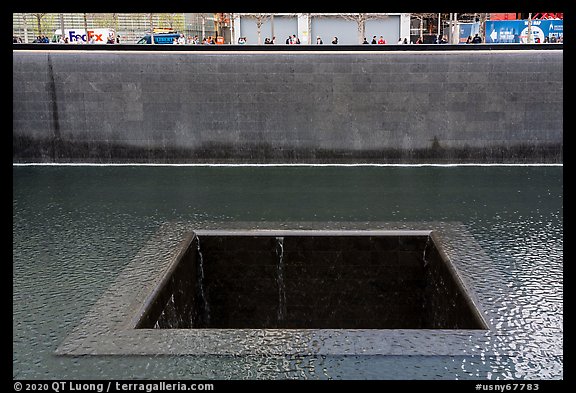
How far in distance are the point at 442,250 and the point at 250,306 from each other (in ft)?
5.70

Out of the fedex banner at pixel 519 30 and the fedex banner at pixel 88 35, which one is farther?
the fedex banner at pixel 88 35

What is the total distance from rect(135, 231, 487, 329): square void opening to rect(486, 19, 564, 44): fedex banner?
8.93 m

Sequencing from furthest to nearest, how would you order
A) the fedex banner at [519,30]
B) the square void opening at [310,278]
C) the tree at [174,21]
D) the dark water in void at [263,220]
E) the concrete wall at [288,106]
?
1. the tree at [174,21]
2. the fedex banner at [519,30]
3. the concrete wall at [288,106]
4. the square void opening at [310,278]
5. the dark water in void at [263,220]

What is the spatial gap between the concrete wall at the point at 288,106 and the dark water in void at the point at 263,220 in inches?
23.2

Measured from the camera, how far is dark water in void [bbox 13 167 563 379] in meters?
3.33

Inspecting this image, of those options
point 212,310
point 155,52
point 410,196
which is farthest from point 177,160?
point 212,310

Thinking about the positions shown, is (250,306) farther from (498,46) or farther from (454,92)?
(498,46)

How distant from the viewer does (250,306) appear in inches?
227

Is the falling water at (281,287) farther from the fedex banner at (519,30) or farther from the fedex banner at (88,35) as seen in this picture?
the fedex banner at (88,35)

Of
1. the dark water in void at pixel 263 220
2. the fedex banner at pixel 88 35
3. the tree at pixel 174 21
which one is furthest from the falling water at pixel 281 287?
the tree at pixel 174 21

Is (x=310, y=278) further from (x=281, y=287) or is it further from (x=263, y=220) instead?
(x=263, y=220)

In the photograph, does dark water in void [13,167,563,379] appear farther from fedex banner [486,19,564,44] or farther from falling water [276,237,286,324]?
fedex banner [486,19,564,44]

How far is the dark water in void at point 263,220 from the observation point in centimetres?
333

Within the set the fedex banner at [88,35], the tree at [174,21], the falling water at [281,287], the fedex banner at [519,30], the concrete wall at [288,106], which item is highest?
the tree at [174,21]
